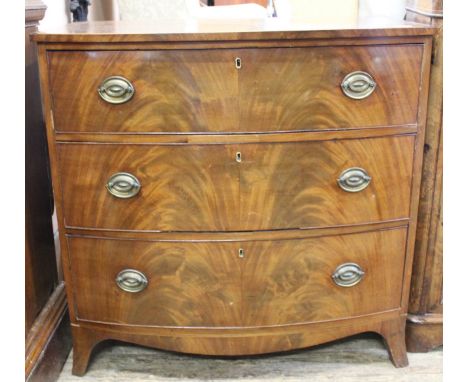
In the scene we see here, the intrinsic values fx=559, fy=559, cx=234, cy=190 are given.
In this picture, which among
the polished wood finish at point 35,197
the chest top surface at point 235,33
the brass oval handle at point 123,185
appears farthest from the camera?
the polished wood finish at point 35,197

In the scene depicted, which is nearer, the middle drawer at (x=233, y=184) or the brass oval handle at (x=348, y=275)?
the middle drawer at (x=233, y=184)

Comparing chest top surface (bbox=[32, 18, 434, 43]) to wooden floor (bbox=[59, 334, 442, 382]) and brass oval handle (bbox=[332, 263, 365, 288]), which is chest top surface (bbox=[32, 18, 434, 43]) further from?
wooden floor (bbox=[59, 334, 442, 382])

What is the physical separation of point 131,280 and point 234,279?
260mm

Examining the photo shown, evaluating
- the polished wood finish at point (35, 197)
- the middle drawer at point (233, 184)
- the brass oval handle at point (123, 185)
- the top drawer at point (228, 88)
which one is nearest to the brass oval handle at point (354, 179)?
the middle drawer at point (233, 184)

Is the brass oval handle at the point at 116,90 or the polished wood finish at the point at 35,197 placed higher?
the brass oval handle at the point at 116,90

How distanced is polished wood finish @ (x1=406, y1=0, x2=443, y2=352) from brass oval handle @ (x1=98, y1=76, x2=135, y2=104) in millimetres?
732

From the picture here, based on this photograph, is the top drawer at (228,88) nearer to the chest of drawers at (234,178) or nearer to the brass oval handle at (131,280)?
the chest of drawers at (234,178)

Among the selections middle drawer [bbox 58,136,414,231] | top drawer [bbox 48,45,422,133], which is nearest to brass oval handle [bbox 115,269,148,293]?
middle drawer [bbox 58,136,414,231]

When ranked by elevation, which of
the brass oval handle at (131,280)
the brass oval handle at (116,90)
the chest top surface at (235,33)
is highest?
the chest top surface at (235,33)

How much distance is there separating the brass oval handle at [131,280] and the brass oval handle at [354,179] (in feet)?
1.79

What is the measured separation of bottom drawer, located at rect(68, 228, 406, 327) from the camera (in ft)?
4.54

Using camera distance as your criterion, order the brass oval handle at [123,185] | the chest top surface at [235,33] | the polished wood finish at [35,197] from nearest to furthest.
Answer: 1. the chest top surface at [235,33]
2. the brass oval handle at [123,185]
3. the polished wood finish at [35,197]

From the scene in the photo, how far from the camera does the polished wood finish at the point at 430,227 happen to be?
136 cm
